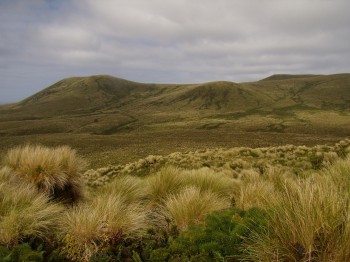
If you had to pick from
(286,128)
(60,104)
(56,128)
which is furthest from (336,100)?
(60,104)

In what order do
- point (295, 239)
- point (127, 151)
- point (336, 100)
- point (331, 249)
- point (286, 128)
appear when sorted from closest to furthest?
point (331, 249) < point (295, 239) < point (127, 151) < point (286, 128) < point (336, 100)

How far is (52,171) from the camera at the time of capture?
9047 millimetres

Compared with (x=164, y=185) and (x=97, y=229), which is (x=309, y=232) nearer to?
(x=97, y=229)

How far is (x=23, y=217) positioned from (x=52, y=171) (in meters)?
3.32

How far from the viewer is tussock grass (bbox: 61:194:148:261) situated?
5.41 m

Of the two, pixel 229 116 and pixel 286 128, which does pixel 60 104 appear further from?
pixel 286 128

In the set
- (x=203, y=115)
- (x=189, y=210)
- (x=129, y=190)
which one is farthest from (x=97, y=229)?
(x=203, y=115)

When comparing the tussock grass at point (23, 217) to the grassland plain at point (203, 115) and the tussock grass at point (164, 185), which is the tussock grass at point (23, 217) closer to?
the tussock grass at point (164, 185)

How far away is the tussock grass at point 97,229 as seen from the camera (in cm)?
541

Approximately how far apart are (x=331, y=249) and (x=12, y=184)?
7101 millimetres

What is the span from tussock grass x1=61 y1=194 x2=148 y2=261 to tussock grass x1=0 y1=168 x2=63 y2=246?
340 mm

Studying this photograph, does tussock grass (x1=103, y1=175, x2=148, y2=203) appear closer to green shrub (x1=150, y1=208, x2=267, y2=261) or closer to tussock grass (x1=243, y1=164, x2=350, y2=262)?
green shrub (x1=150, y1=208, x2=267, y2=261)

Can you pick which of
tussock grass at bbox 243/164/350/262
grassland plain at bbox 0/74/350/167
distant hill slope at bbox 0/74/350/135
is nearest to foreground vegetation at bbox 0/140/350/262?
tussock grass at bbox 243/164/350/262

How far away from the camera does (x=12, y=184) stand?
8078 millimetres
